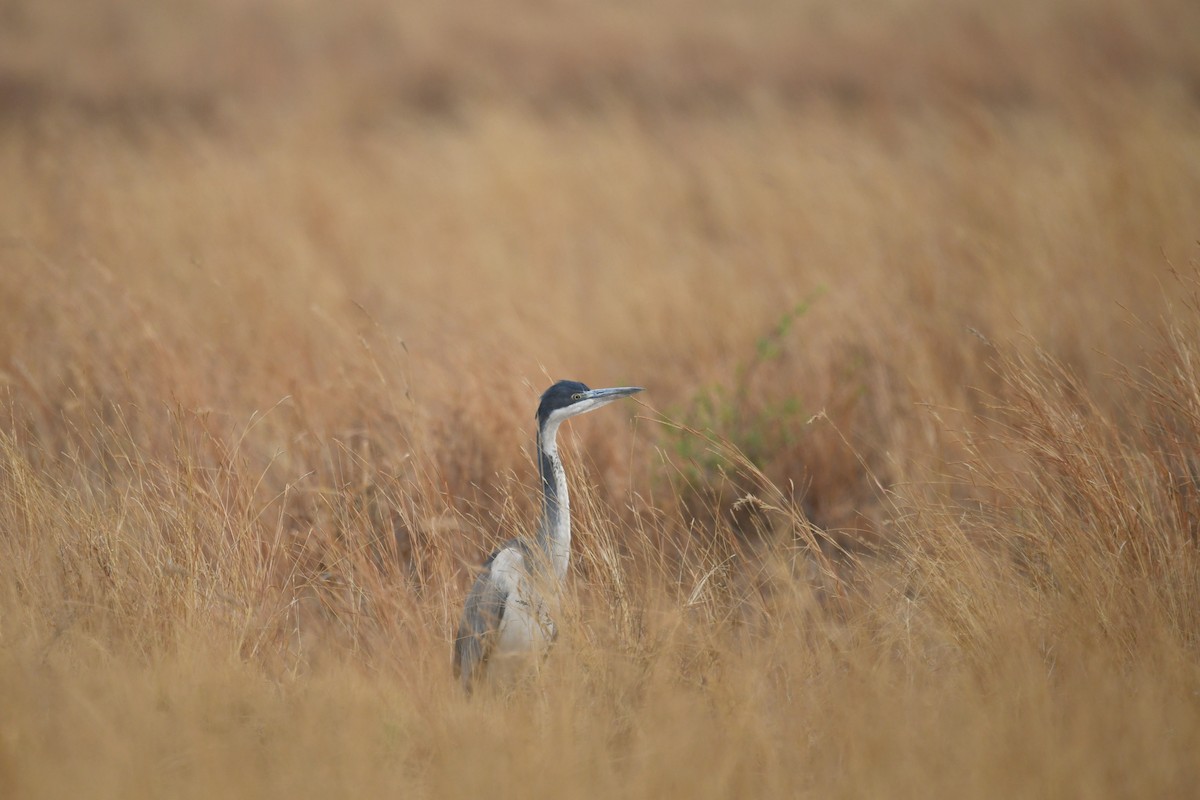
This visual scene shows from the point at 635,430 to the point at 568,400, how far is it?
0.72m

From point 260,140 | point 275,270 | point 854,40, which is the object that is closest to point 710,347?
point 275,270

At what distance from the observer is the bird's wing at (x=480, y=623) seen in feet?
10.5

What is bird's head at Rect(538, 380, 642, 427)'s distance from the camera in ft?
11.1

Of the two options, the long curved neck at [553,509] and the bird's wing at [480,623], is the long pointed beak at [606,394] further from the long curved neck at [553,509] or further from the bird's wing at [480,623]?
the bird's wing at [480,623]

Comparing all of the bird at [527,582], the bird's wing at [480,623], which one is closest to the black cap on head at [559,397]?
the bird at [527,582]

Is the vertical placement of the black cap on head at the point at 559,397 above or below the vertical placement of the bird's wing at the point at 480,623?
above

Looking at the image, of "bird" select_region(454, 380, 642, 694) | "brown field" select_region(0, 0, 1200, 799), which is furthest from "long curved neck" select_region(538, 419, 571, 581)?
"brown field" select_region(0, 0, 1200, 799)

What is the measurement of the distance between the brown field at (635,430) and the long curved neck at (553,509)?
0.37 feet

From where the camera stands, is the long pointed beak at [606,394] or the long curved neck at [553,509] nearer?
the long curved neck at [553,509]

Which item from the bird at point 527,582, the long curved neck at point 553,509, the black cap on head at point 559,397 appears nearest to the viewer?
the bird at point 527,582

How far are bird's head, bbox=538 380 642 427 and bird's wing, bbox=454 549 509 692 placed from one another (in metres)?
0.52

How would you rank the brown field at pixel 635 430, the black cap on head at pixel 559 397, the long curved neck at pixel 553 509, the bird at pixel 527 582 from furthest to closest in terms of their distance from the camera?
the black cap on head at pixel 559 397
the long curved neck at pixel 553 509
the bird at pixel 527 582
the brown field at pixel 635 430

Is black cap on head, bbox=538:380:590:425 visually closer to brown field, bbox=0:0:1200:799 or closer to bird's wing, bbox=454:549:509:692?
brown field, bbox=0:0:1200:799

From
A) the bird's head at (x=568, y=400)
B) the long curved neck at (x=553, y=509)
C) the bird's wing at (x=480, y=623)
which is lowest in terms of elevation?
the bird's wing at (x=480, y=623)
